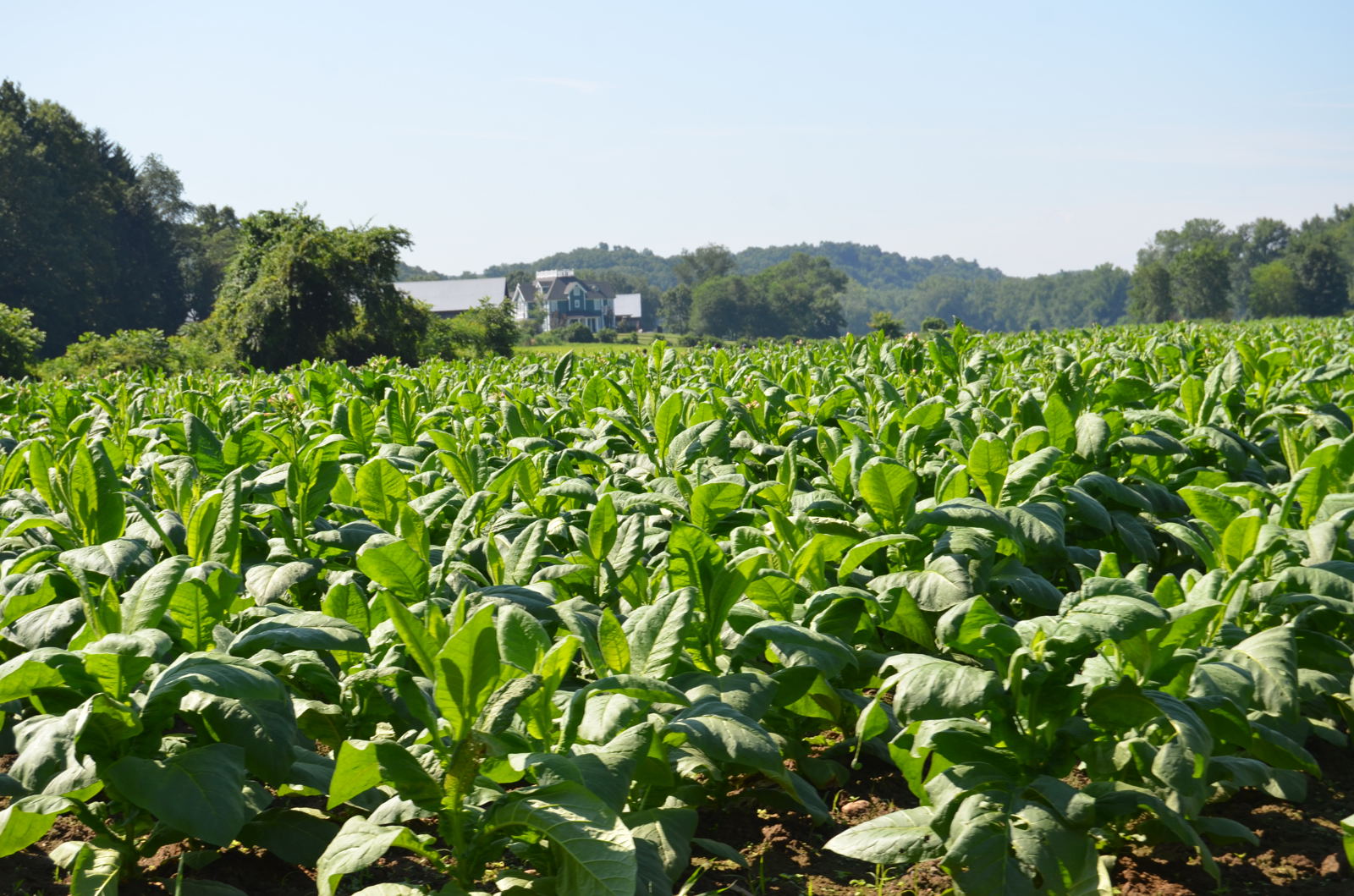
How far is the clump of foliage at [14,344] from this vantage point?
2739cm

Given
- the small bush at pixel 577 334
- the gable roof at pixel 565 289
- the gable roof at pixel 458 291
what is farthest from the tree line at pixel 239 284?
the small bush at pixel 577 334

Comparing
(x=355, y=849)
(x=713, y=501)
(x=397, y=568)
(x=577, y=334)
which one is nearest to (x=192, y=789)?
(x=355, y=849)

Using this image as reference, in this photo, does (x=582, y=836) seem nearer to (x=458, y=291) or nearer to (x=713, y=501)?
(x=713, y=501)

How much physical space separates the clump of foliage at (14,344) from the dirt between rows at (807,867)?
1135 inches

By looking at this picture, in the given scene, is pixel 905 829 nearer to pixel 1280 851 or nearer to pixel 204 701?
pixel 1280 851

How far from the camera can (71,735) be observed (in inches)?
74.7

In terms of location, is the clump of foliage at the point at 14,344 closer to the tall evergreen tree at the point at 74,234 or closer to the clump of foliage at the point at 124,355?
the clump of foliage at the point at 124,355

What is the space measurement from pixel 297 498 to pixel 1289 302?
371 ft

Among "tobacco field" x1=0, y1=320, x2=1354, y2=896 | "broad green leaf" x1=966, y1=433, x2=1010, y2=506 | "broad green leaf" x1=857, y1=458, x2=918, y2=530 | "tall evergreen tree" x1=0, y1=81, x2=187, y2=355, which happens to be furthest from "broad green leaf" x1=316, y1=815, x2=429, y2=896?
"tall evergreen tree" x1=0, y1=81, x2=187, y2=355

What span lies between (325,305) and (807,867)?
40.0 m

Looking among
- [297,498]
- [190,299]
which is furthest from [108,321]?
[297,498]

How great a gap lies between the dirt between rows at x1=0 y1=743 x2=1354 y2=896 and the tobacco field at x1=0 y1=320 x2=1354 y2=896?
30 millimetres

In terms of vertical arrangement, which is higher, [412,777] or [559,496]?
[559,496]

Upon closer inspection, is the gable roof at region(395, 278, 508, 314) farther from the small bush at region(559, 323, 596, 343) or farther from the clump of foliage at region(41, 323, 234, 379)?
the clump of foliage at region(41, 323, 234, 379)
